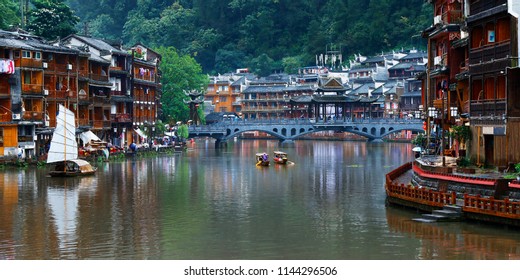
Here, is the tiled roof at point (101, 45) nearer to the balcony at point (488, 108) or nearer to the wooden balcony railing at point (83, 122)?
the wooden balcony railing at point (83, 122)

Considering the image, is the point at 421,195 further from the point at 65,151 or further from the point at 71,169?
the point at 71,169

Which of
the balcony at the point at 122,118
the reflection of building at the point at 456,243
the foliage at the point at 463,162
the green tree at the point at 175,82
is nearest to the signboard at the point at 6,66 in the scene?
the balcony at the point at 122,118

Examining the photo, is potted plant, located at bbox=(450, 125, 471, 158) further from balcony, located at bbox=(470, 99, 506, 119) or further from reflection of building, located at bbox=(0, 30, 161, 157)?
reflection of building, located at bbox=(0, 30, 161, 157)

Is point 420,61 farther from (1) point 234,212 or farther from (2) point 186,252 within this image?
(2) point 186,252

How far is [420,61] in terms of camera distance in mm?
191000

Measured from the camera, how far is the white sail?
250 ft

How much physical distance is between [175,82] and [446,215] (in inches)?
4059

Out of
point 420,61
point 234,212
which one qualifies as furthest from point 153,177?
point 420,61

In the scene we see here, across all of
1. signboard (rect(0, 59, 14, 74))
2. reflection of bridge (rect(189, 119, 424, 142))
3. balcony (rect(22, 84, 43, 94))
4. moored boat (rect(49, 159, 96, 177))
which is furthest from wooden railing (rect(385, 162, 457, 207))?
reflection of bridge (rect(189, 119, 424, 142))

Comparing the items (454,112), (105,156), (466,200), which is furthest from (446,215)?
(105,156)

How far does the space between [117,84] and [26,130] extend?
2760cm

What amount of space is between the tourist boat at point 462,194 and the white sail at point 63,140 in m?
30.4

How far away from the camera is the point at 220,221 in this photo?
1983 inches

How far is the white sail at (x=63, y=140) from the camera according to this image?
250 ft
